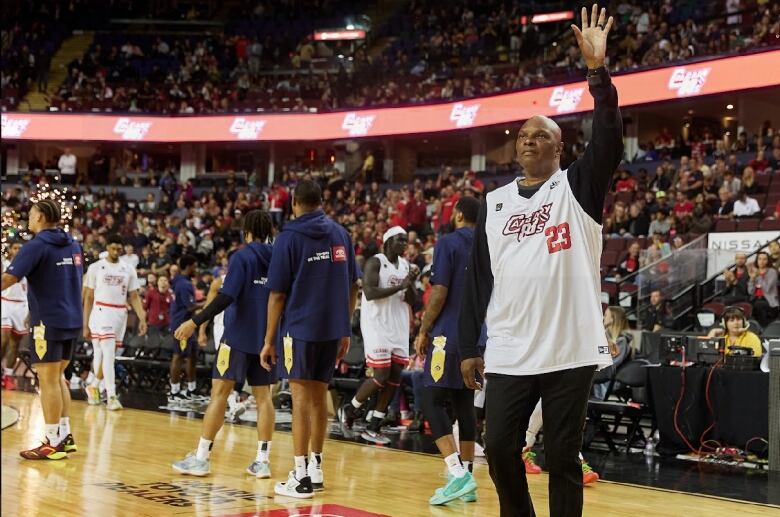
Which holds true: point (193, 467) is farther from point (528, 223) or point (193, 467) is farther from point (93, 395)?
point (93, 395)

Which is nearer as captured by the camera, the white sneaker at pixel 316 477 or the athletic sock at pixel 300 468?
the athletic sock at pixel 300 468

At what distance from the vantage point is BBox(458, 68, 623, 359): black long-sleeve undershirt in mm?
3395

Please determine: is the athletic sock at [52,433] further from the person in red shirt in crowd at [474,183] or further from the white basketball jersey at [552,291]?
the person in red shirt in crowd at [474,183]

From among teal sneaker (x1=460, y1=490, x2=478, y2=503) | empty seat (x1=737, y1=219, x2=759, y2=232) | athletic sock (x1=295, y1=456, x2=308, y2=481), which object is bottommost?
teal sneaker (x1=460, y1=490, x2=478, y2=503)

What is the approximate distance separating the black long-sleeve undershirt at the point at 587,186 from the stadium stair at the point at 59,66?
27679mm

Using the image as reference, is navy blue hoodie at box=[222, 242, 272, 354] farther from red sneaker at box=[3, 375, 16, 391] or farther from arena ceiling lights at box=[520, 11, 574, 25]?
arena ceiling lights at box=[520, 11, 574, 25]

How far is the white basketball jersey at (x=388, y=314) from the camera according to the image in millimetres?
8789

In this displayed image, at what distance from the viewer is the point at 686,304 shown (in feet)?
41.5

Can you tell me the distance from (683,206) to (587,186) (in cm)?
1227

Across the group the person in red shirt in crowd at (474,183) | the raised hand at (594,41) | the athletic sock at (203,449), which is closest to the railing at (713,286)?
the person in red shirt in crowd at (474,183)

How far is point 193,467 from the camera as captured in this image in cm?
654

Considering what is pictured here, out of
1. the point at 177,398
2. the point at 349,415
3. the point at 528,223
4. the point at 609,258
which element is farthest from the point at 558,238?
the point at 609,258

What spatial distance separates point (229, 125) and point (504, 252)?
27.0 meters

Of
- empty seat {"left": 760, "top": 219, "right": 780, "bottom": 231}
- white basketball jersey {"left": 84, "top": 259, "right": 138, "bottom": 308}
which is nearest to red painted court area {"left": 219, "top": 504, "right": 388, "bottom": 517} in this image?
white basketball jersey {"left": 84, "top": 259, "right": 138, "bottom": 308}
